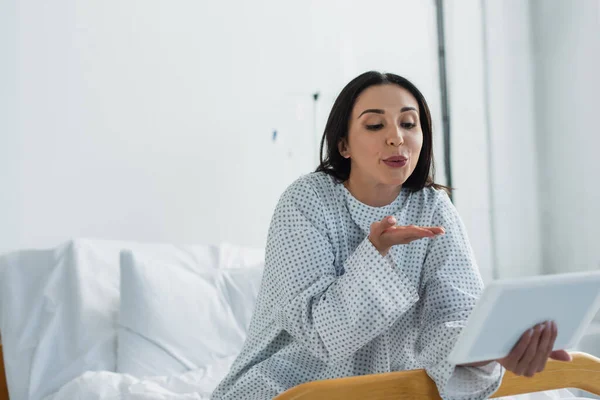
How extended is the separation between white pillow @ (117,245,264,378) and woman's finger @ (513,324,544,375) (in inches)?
52.0

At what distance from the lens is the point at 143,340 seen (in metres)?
2.19

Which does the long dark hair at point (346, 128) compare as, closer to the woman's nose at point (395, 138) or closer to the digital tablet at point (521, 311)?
the woman's nose at point (395, 138)

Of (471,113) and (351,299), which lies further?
(471,113)

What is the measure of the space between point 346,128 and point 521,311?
1.95 feet

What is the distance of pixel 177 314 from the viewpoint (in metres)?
2.27

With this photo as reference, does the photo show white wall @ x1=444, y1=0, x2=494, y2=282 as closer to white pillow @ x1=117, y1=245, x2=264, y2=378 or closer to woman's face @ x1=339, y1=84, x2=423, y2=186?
white pillow @ x1=117, y1=245, x2=264, y2=378

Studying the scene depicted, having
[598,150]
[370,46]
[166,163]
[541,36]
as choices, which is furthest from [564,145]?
[166,163]

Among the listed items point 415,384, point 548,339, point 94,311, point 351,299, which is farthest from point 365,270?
point 94,311

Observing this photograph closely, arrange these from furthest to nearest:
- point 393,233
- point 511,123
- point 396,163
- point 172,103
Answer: point 511,123, point 172,103, point 396,163, point 393,233

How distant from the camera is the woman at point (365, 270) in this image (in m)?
1.18

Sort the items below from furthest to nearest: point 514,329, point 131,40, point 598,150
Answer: point 598,150 < point 131,40 < point 514,329

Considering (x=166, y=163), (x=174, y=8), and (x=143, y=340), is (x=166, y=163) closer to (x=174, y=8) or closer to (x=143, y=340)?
(x=174, y=8)

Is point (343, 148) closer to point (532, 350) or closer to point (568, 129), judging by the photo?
point (532, 350)

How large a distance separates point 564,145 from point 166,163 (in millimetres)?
1809
